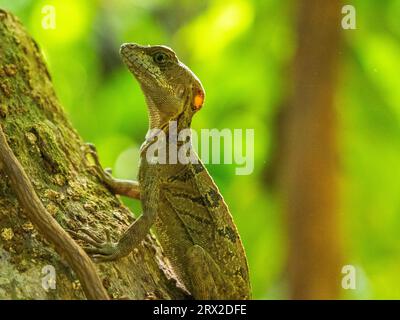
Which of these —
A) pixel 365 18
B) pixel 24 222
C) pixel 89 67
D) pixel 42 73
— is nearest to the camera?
pixel 24 222

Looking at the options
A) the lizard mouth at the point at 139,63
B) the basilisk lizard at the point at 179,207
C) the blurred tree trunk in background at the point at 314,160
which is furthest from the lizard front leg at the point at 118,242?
the blurred tree trunk in background at the point at 314,160

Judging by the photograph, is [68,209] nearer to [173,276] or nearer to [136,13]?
[173,276]

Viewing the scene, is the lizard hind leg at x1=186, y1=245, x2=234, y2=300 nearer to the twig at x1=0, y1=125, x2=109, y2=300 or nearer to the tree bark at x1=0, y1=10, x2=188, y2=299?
the tree bark at x1=0, y1=10, x2=188, y2=299

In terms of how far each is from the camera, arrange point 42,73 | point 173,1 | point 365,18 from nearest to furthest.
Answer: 1. point 42,73
2. point 365,18
3. point 173,1

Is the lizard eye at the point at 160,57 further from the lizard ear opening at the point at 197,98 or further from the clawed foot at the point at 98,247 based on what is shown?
the clawed foot at the point at 98,247

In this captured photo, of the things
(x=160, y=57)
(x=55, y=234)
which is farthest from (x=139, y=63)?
(x=55, y=234)

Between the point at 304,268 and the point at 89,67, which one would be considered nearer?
the point at 304,268

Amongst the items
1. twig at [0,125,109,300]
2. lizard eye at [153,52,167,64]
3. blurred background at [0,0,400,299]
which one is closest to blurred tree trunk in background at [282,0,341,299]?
blurred background at [0,0,400,299]
